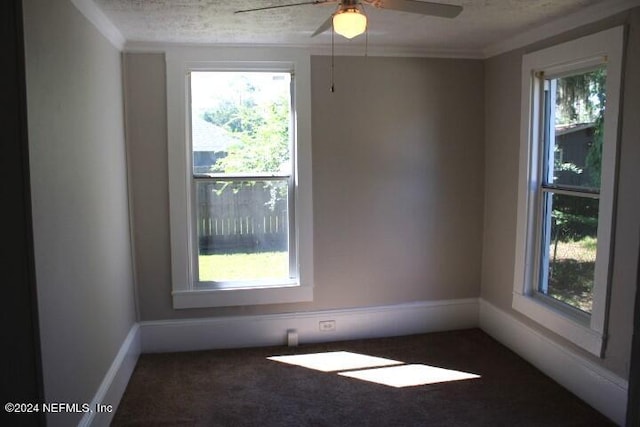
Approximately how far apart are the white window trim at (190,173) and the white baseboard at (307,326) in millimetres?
159

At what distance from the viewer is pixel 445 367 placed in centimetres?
354

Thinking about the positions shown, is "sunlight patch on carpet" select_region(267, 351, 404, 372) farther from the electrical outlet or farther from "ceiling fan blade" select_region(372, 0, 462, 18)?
"ceiling fan blade" select_region(372, 0, 462, 18)

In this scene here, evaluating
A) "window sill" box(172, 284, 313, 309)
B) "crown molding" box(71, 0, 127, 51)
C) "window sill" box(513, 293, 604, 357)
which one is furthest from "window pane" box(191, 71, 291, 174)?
"window sill" box(513, 293, 604, 357)

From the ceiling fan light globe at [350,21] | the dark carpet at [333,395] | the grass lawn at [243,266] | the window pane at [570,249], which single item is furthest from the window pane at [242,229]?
the ceiling fan light globe at [350,21]

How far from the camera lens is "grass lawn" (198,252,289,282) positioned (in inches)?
156

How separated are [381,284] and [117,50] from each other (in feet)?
8.75

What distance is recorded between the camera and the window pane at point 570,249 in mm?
3090

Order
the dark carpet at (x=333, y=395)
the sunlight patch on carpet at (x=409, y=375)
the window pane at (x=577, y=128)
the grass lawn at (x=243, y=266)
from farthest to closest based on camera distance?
the grass lawn at (x=243, y=266) → the sunlight patch on carpet at (x=409, y=375) → the window pane at (x=577, y=128) → the dark carpet at (x=333, y=395)

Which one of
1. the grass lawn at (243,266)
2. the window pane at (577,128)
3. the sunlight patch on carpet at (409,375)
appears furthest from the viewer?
the grass lawn at (243,266)

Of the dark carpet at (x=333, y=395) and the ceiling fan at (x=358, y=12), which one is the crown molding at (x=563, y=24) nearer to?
the ceiling fan at (x=358, y=12)

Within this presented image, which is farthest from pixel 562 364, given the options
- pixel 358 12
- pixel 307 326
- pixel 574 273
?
pixel 358 12

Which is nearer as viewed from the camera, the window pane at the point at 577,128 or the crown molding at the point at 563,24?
the crown molding at the point at 563,24

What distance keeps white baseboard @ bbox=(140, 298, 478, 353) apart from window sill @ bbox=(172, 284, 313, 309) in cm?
12

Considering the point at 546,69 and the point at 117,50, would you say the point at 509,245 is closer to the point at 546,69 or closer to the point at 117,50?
the point at 546,69
